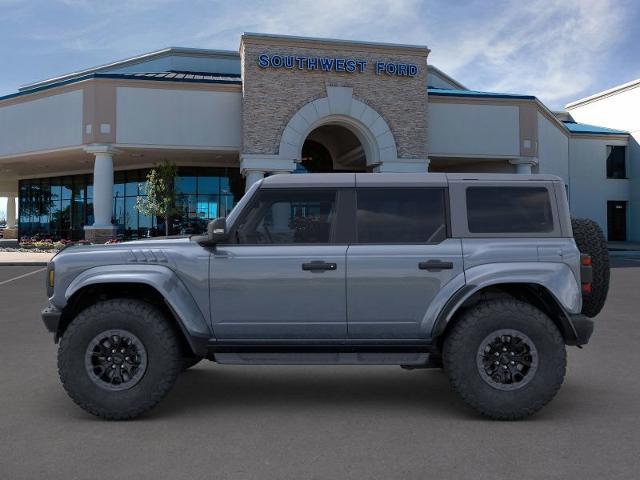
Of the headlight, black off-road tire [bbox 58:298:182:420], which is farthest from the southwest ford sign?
black off-road tire [bbox 58:298:182:420]

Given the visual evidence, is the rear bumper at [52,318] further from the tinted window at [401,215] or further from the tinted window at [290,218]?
the tinted window at [401,215]

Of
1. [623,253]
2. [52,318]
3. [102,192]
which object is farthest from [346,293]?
[623,253]

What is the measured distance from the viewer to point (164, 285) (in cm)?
473

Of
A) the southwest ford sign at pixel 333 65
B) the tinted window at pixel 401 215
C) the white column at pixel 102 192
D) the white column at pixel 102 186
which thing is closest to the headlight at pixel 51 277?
the tinted window at pixel 401 215

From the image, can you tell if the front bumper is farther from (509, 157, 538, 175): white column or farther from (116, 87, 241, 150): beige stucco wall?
(509, 157, 538, 175): white column

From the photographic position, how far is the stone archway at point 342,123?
27.0m

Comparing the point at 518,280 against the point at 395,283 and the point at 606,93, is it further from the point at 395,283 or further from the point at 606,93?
the point at 606,93

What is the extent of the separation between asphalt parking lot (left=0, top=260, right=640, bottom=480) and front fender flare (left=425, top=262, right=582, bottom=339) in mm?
883

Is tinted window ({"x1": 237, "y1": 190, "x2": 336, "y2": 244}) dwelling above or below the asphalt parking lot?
above

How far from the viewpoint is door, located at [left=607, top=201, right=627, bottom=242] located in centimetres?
4306

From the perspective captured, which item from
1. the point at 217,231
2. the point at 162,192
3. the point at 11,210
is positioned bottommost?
the point at 217,231

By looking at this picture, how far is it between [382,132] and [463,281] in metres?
23.7

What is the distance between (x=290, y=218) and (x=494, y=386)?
2.14 meters

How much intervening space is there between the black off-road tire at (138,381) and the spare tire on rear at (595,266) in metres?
3.54
